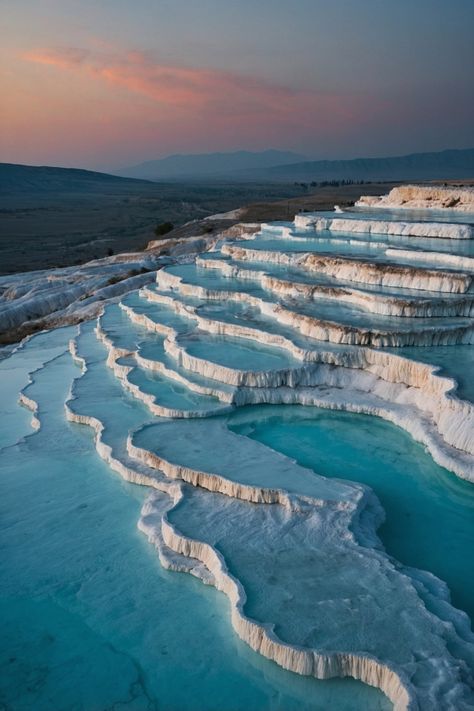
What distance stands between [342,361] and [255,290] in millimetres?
4346

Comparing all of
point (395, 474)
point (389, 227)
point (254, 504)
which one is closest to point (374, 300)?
point (395, 474)

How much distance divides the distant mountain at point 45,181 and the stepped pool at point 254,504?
108768 mm

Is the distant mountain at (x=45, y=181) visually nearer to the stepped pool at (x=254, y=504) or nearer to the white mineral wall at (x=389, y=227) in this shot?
the white mineral wall at (x=389, y=227)

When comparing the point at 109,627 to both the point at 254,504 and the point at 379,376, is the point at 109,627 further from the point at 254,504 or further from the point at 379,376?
the point at 379,376

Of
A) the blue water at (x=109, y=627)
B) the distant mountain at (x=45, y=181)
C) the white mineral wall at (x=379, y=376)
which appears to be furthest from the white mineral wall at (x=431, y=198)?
the distant mountain at (x=45, y=181)

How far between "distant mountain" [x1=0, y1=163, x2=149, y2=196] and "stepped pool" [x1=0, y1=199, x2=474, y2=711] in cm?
10877

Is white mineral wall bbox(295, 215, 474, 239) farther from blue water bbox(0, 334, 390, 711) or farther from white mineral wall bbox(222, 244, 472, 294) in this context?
blue water bbox(0, 334, 390, 711)

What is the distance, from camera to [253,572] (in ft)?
19.6

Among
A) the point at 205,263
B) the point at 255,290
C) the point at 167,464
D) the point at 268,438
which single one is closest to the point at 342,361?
the point at 268,438

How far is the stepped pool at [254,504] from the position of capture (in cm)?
509

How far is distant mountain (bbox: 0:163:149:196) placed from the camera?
120 meters

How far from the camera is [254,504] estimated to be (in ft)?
23.4

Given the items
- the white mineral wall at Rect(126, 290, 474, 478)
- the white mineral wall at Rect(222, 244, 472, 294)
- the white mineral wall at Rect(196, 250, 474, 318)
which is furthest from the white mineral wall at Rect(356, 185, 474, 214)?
the white mineral wall at Rect(126, 290, 474, 478)

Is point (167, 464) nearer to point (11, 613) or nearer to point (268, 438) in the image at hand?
point (268, 438)
